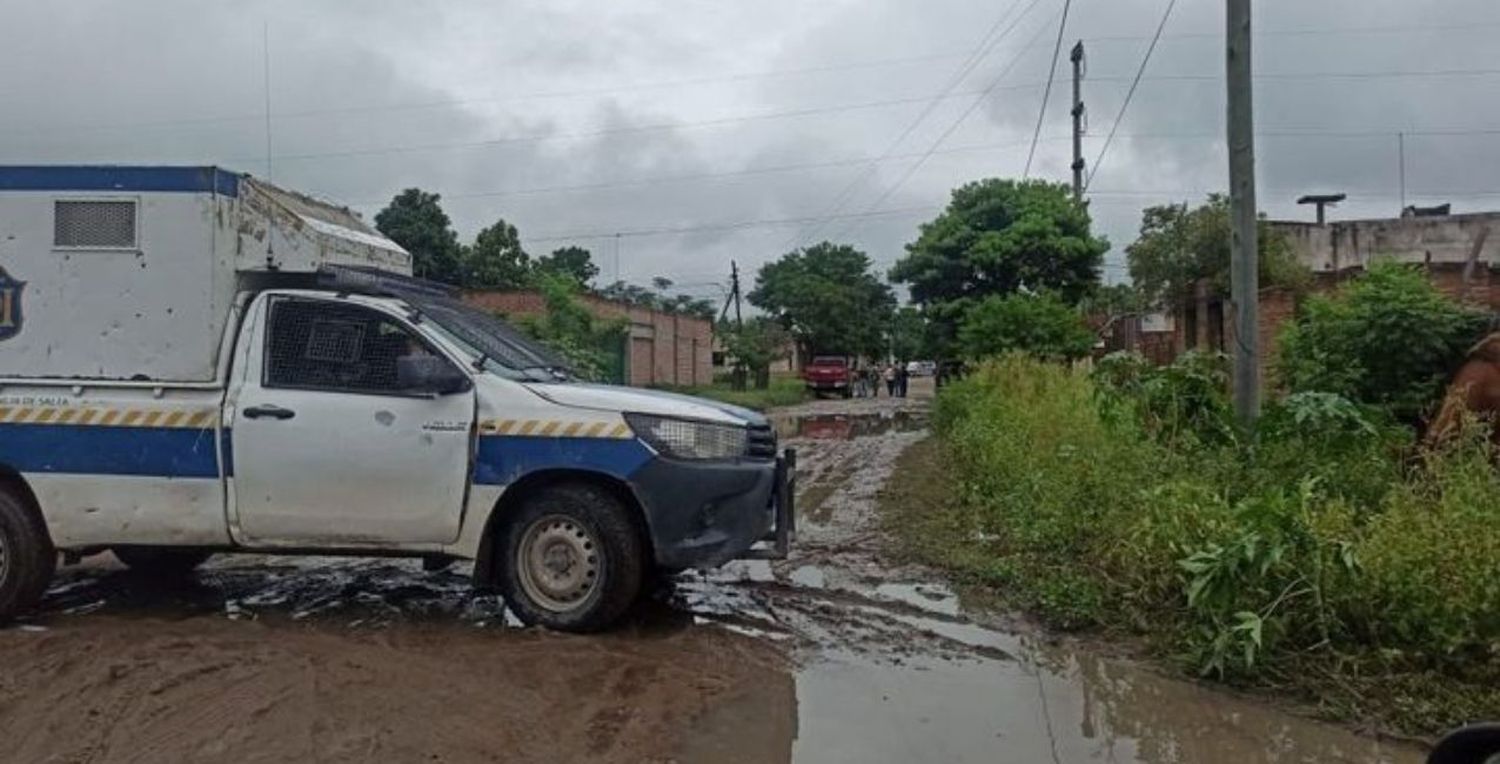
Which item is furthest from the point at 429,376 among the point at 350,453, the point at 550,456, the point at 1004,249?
the point at 1004,249

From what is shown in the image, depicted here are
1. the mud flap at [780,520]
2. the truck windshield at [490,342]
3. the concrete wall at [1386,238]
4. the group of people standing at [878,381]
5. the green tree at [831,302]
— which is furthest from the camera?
the green tree at [831,302]

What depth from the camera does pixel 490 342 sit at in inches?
273

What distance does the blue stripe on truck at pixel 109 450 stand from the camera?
21.0 feet

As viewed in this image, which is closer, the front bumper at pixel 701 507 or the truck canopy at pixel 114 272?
the front bumper at pixel 701 507

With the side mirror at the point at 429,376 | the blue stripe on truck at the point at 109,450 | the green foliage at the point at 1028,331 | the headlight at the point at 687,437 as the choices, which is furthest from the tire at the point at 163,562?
the green foliage at the point at 1028,331

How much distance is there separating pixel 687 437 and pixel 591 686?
1.52 metres

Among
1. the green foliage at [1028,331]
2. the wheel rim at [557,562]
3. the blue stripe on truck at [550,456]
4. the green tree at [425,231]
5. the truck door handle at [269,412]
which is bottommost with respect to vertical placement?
the wheel rim at [557,562]

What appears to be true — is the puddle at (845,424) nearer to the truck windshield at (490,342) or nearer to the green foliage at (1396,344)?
the green foliage at (1396,344)

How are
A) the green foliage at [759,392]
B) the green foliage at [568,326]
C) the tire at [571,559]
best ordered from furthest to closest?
the green foliage at [759,392] → the green foliage at [568,326] → the tire at [571,559]

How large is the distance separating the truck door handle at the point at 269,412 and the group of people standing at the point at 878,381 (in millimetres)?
43447

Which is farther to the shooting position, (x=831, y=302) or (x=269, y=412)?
(x=831, y=302)

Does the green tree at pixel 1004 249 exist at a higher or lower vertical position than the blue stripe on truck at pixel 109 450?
higher

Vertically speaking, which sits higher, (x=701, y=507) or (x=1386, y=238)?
(x=1386, y=238)

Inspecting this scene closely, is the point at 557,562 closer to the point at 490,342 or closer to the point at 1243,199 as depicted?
the point at 490,342
